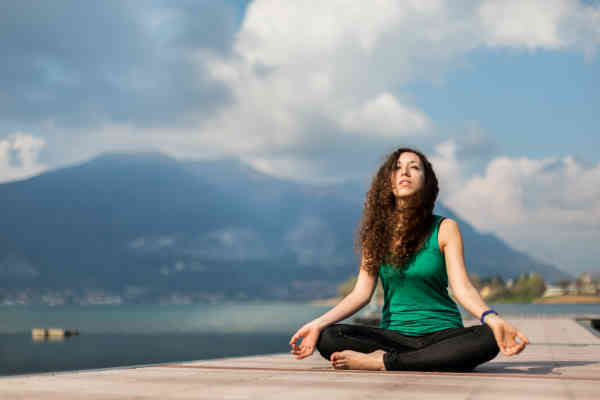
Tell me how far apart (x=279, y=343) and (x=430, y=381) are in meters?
57.8

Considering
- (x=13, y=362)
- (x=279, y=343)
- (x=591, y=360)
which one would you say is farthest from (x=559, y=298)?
(x=591, y=360)

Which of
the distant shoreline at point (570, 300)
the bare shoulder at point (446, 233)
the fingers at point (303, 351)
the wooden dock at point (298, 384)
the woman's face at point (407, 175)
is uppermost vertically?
the woman's face at point (407, 175)

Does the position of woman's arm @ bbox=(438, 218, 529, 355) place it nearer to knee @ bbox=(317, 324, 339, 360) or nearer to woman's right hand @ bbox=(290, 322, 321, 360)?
knee @ bbox=(317, 324, 339, 360)

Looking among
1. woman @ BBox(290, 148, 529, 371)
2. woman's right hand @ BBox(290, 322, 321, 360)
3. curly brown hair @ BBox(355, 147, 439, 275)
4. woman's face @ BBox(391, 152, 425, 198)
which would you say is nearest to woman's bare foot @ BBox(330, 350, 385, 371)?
woman @ BBox(290, 148, 529, 371)

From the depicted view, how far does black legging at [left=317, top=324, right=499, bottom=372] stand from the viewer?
534cm

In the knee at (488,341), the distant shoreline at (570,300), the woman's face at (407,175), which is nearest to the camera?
the knee at (488,341)

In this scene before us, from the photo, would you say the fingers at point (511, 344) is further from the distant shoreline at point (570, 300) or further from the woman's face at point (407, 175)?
the distant shoreline at point (570, 300)

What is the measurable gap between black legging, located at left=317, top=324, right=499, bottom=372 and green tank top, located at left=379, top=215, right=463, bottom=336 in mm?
98

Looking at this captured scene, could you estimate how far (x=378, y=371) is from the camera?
5.48m

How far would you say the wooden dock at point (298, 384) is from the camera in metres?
4.04

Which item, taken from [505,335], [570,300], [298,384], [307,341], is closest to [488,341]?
[505,335]

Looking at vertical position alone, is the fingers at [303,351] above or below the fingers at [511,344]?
above

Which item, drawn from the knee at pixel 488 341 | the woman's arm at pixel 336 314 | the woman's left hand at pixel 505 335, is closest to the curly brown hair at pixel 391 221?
the woman's arm at pixel 336 314

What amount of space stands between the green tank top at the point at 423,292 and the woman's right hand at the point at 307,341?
715mm
